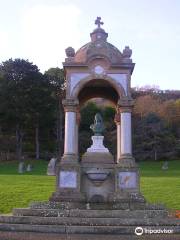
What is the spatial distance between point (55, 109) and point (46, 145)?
14.7 feet

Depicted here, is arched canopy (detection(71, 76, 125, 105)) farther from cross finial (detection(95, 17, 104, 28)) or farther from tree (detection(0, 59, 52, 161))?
tree (detection(0, 59, 52, 161))

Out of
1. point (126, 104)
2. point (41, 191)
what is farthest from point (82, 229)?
point (41, 191)

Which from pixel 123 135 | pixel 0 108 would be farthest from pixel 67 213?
pixel 0 108

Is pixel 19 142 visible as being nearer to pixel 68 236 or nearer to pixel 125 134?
pixel 125 134

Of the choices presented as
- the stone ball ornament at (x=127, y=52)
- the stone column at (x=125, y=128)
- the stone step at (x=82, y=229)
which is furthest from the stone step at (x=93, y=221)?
the stone ball ornament at (x=127, y=52)

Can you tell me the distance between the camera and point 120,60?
55.4 feet

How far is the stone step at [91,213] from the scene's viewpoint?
1359 cm

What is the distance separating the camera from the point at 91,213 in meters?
13.6

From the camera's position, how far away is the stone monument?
42.1 feet

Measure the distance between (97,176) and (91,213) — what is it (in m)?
2.47

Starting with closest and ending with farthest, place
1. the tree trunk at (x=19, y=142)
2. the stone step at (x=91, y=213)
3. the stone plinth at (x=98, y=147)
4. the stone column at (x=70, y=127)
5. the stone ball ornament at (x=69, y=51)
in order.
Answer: the stone step at (x=91, y=213), the stone column at (x=70, y=127), the stone plinth at (x=98, y=147), the stone ball ornament at (x=69, y=51), the tree trunk at (x=19, y=142)

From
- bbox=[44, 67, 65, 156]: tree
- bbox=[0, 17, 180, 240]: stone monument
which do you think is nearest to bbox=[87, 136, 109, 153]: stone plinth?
bbox=[0, 17, 180, 240]: stone monument

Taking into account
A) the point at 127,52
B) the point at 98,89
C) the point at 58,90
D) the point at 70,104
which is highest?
the point at 58,90

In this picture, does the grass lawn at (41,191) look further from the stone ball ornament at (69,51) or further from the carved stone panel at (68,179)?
the stone ball ornament at (69,51)
